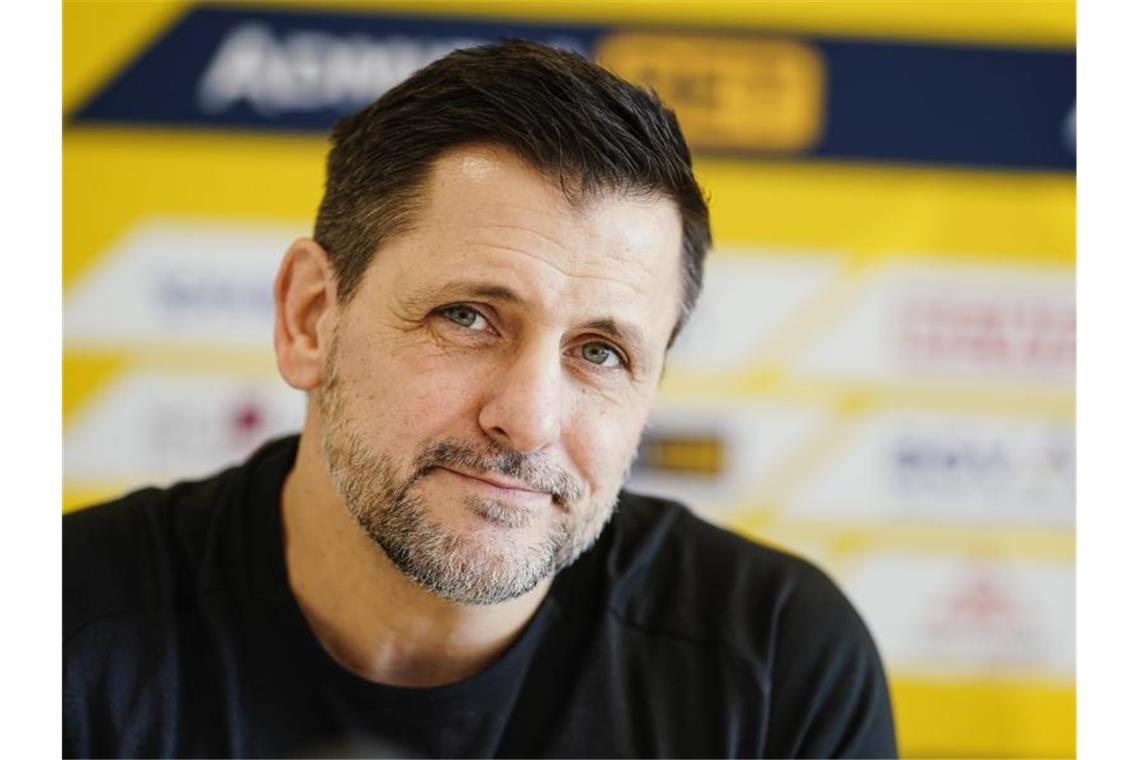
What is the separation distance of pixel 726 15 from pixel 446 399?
1.22 metres

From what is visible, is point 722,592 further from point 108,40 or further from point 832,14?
point 108,40

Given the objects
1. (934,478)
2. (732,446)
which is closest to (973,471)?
(934,478)

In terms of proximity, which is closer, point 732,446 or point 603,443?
point 603,443

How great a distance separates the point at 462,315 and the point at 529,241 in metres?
0.10

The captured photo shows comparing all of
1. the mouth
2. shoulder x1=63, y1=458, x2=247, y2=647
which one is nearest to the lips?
the mouth

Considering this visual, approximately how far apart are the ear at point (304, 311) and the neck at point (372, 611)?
2.9 inches

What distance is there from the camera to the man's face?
112 centimetres

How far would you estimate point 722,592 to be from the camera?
137 centimetres

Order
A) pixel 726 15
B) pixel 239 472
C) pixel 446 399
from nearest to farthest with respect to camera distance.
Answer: pixel 446 399 → pixel 239 472 → pixel 726 15

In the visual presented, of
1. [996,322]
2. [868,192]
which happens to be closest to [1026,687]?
[996,322]

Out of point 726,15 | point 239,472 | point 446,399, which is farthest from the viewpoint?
point 726,15

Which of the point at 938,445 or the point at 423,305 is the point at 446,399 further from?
the point at 938,445

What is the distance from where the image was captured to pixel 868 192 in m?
2.14

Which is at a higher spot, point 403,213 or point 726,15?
point 726,15
